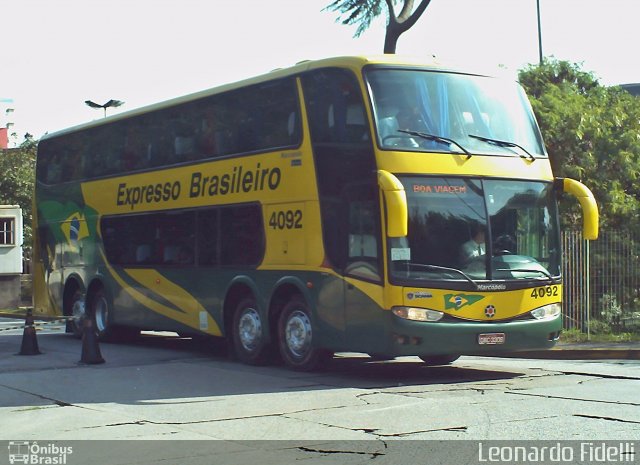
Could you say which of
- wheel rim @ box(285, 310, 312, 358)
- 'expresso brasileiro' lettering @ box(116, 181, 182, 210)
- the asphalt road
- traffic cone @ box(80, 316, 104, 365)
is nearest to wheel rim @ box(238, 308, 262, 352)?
the asphalt road

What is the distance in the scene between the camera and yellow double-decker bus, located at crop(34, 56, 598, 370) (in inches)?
545

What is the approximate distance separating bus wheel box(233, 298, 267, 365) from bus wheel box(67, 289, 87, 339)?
6023 millimetres

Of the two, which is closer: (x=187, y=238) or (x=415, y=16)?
(x=187, y=238)

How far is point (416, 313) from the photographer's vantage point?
13688 mm

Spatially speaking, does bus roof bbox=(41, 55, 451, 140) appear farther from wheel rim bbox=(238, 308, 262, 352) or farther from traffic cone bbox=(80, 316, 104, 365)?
traffic cone bbox=(80, 316, 104, 365)

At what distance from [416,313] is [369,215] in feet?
4.56

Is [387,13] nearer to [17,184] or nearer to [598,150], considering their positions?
[598,150]

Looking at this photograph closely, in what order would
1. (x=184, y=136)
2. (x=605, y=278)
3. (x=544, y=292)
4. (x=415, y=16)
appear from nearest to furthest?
(x=544, y=292)
(x=184, y=136)
(x=605, y=278)
(x=415, y=16)

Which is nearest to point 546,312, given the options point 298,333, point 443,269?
point 443,269

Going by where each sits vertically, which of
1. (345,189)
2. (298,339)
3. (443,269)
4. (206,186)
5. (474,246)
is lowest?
(298,339)

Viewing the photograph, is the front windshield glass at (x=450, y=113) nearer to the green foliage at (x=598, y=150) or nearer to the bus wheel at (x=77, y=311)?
the green foliage at (x=598, y=150)

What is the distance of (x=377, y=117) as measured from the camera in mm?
14023

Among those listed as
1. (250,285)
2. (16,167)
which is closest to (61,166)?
(250,285)

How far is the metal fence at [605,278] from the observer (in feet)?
69.4
